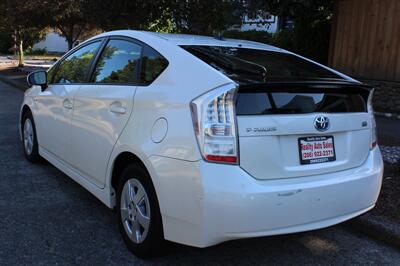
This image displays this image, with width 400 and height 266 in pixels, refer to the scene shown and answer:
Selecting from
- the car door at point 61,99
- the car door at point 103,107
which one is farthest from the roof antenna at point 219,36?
the car door at point 61,99

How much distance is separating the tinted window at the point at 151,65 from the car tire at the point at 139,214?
0.66 meters

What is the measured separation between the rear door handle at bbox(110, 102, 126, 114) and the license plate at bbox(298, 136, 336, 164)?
4.43 ft

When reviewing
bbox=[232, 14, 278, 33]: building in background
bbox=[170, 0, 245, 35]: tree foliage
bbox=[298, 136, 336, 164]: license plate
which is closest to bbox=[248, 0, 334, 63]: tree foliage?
bbox=[232, 14, 278, 33]: building in background

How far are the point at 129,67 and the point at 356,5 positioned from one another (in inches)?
305

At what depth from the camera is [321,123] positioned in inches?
129

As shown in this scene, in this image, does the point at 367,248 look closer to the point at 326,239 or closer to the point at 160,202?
the point at 326,239

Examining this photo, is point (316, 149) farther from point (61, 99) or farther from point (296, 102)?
point (61, 99)

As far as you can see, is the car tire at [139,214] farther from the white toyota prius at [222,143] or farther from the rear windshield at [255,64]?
the rear windshield at [255,64]

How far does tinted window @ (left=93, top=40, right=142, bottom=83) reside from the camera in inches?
156

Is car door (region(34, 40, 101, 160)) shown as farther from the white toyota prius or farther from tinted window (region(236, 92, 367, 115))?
tinted window (region(236, 92, 367, 115))

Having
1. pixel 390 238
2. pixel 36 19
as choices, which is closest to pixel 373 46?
pixel 390 238

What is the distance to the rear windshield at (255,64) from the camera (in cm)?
329

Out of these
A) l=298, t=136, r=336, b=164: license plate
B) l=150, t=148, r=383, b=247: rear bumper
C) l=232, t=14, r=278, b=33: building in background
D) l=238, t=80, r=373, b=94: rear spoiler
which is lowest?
l=150, t=148, r=383, b=247: rear bumper

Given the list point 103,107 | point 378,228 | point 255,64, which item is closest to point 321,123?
point 255,64
